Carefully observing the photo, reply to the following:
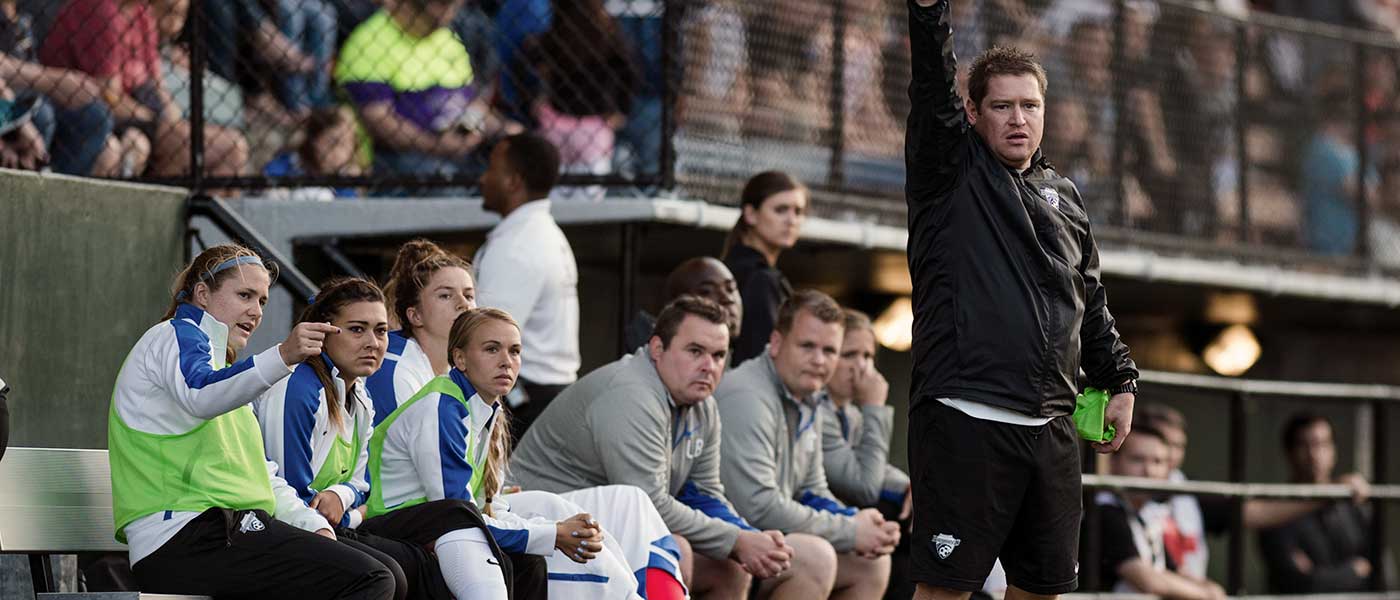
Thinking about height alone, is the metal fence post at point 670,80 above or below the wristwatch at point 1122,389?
above

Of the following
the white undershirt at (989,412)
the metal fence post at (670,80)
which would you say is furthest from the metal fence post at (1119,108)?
the white undershirt at (989,412)

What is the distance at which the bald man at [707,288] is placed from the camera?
776cm

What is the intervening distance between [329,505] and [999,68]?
2090 millimetres

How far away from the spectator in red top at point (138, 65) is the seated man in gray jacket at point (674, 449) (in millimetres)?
2331

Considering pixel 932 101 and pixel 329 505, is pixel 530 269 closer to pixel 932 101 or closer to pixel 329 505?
pixel 329 505

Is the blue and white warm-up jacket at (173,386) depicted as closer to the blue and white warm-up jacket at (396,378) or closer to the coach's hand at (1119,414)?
the blue and white warm-up jacket at (396,378)

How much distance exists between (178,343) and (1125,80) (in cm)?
682

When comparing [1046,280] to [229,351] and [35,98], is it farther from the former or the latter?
[35,98]

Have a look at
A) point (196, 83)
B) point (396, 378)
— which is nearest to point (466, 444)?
point (396, 378)

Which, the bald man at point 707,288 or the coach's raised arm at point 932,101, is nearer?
the coach's raised arm at point 932,101

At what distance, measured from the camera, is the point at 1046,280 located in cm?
520

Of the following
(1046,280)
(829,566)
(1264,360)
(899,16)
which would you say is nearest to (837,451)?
(829,566)

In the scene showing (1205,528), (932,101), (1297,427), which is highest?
(932,101)

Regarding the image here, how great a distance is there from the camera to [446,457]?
19.4ft
